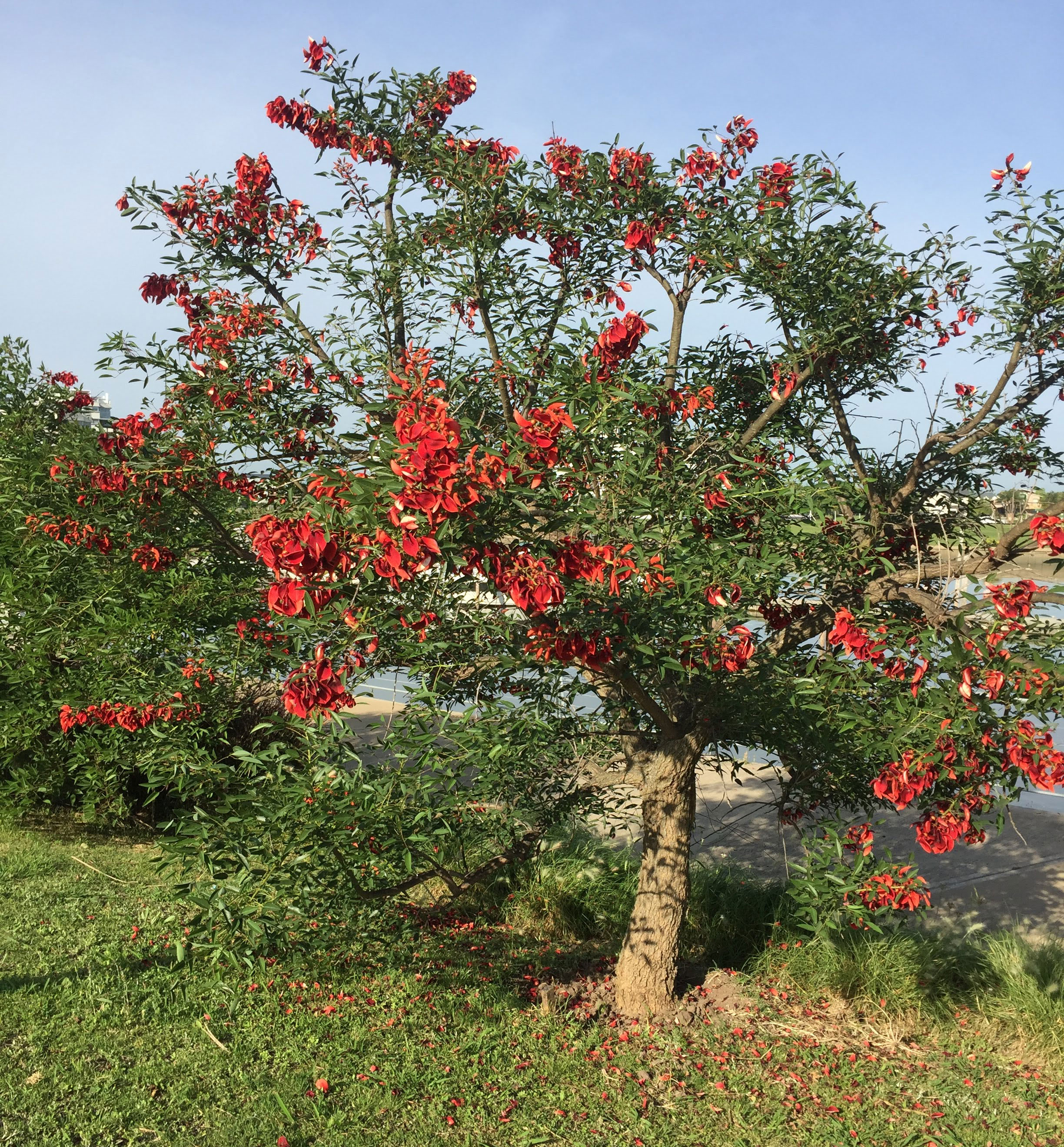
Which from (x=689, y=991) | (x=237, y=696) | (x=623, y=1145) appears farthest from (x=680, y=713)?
(x=237, y=696)

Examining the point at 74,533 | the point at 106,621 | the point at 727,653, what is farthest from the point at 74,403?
the point at 727,653

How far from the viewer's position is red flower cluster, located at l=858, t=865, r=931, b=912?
359cm

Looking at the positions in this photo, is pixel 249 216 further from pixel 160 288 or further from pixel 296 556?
pixel 296 556

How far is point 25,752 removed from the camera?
7012mm

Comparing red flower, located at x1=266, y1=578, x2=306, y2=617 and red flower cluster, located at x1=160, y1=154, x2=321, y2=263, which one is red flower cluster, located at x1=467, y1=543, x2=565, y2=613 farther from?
red flower cluster, located at x1=160, y1=154, x2=321, y2=263

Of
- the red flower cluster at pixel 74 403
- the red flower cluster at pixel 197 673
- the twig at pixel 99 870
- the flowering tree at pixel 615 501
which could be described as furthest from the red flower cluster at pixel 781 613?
the red flower cluster at pixel 74 403

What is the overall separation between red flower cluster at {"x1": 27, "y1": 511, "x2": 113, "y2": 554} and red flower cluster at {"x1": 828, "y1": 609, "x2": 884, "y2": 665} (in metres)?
3.29

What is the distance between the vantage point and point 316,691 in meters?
2.58

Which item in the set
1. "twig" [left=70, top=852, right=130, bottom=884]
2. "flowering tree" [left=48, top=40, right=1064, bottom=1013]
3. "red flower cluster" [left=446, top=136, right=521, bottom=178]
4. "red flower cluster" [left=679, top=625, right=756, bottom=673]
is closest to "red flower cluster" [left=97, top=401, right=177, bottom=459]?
"flowering tree" [left=48, top=40, right=1064, bottom=1013]

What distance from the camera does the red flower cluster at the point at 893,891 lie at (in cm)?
359

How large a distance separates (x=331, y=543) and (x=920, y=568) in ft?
7.11

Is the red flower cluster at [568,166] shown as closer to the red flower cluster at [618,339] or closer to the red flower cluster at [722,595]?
the red flower cluster at [618,339]

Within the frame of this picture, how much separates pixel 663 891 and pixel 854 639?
1924mm

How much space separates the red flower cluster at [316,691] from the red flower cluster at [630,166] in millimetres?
2810
